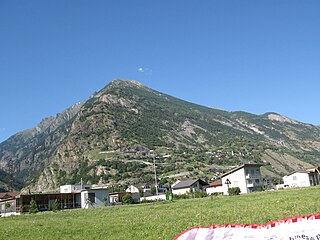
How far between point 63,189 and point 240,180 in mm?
70103

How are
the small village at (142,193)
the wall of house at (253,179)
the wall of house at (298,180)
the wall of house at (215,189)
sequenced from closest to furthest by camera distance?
the small village at (142,193), the wall of house at (253,179), the wall of house at (298,180), the wall of house at (215,189)

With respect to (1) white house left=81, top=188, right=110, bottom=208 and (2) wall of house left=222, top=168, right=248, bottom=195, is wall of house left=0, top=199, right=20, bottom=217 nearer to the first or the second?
(1) white house left=81, top=188, right=110, bottom=208

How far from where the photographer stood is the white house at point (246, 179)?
110938mm

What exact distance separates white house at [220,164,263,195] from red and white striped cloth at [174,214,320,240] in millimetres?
107472

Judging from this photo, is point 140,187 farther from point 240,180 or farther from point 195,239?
point 195,239

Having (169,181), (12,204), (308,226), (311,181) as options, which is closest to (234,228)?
(308,226)

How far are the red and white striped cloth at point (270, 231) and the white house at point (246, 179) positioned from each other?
107 meters

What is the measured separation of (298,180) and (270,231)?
131m

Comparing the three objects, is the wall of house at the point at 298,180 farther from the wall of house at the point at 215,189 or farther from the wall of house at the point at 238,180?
the wall of house at the point at 215,189

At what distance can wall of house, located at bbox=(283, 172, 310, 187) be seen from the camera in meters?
Result: 122

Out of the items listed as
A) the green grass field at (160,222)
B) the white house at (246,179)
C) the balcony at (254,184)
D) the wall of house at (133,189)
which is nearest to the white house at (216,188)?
the white house at (246,179)

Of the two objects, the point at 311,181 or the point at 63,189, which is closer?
the point at 311,181

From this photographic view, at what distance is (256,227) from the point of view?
4.37 metres

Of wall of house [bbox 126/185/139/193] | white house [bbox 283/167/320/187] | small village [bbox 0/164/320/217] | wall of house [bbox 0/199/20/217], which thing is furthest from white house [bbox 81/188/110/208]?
wall of house [bbox 126/185/139/193]
